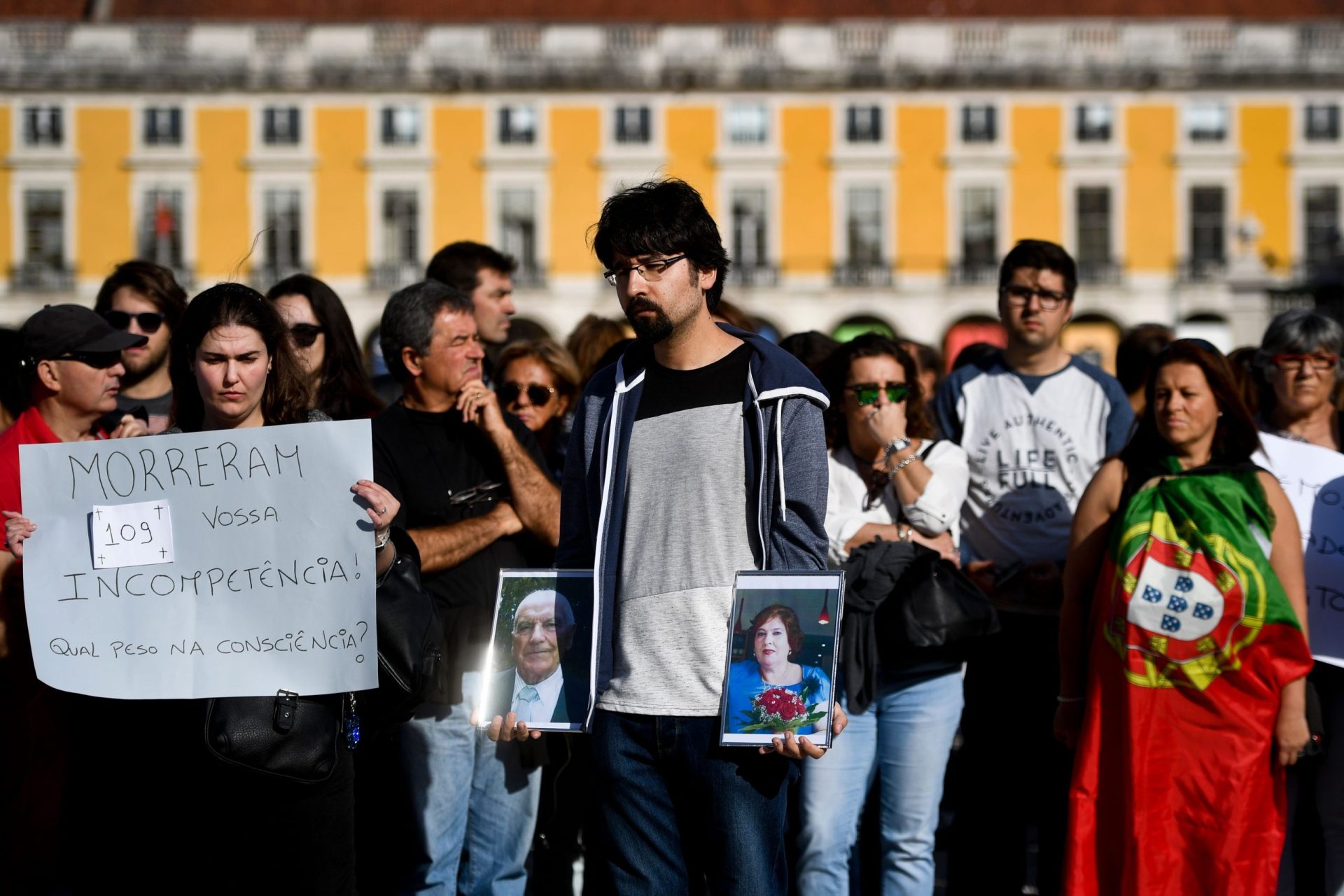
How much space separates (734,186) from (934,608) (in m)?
28.4

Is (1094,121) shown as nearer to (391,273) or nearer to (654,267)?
(391,273)

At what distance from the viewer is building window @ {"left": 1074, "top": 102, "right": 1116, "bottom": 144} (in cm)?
3120

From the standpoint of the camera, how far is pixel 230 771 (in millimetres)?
2816

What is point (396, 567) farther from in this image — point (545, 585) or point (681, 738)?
point (681, 738)

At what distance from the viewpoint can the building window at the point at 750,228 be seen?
3145 cm

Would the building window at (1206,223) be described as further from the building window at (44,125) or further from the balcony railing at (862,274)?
the building window at (44,125)

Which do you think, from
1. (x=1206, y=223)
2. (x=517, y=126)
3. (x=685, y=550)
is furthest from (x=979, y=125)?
(x=685, y=550)

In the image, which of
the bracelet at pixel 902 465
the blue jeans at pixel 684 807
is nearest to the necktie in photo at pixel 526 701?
the blue jeans at pixel 684 807

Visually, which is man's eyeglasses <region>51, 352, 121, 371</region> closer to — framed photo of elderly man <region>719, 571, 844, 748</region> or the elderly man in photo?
the elderly man in photo

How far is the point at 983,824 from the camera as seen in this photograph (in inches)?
175

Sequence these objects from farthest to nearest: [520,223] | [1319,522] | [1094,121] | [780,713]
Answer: [520,223] < [1094,121] < [1319,522] < [780,713]

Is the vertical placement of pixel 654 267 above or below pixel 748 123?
below

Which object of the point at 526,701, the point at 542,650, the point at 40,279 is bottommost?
the point at 526,701

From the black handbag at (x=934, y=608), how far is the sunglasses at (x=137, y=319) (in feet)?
7.97
